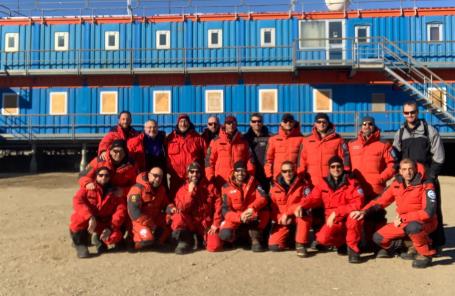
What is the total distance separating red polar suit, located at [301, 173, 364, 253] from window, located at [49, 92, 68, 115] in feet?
48.9

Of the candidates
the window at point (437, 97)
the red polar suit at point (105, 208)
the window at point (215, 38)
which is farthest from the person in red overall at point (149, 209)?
the window at point (437, 97)

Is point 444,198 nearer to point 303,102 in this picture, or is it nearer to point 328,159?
point 328,159

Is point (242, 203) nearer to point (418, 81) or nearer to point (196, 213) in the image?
point (196, 213)

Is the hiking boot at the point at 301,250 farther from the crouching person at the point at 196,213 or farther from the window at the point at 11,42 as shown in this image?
the window at the point at 11,42

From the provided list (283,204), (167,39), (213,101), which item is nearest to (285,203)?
(283,204)

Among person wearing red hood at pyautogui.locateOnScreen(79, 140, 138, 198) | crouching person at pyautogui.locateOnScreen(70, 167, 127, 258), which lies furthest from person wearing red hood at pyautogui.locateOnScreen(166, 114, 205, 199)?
crouching person at pyautogui.locateOnScreen(70, 167, 127, 258)

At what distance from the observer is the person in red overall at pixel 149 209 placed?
520 cm

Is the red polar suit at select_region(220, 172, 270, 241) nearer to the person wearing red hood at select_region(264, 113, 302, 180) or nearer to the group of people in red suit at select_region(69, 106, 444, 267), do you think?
the group of people in red suit at select_region(69, 106, 444, 267)

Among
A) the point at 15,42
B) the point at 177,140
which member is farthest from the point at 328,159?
the point at 15,42

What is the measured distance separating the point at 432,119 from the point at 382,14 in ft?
16.4

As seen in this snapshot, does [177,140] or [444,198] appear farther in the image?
[444,198]

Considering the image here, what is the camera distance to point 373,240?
498 cm

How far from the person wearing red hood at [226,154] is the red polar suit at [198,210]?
0.23 m

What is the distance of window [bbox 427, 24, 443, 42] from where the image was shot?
1666cm
